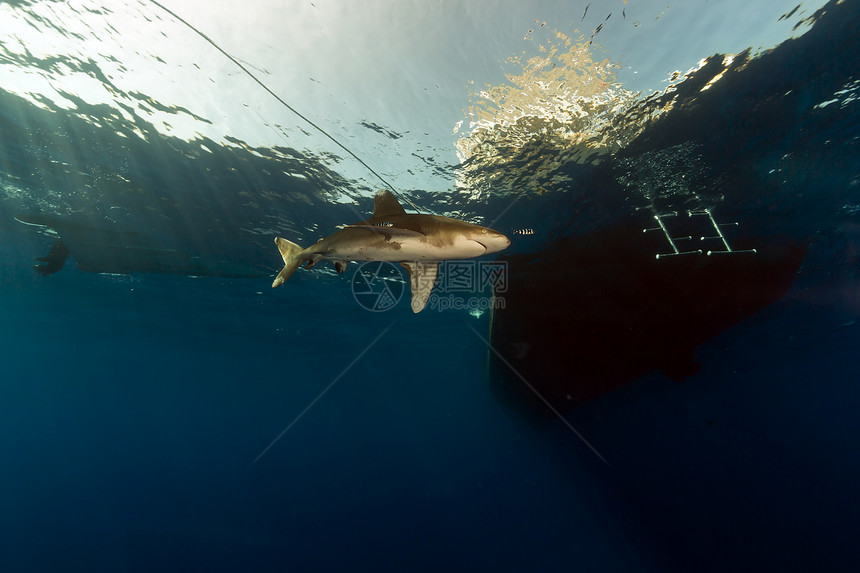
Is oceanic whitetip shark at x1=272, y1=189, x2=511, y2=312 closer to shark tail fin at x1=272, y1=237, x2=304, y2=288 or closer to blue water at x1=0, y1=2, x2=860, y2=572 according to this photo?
shark tail fin at x1=272, y1=237, x2=304, y2=288

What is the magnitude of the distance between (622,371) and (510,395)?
16.9 feet

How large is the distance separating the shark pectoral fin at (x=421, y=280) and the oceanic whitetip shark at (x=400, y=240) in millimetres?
41

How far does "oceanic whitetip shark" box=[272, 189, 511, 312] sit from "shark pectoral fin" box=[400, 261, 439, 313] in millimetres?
41

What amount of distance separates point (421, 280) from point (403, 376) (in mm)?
55972

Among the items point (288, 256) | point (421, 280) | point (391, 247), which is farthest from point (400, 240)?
point (288, 256)

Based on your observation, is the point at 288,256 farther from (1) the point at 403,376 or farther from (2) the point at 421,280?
(1) the point at 403,376

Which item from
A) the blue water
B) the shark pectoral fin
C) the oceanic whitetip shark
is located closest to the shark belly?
the oceanic whitetip shark

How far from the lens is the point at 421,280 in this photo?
3871mm

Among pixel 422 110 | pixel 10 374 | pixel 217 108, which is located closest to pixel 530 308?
pixel 422 110

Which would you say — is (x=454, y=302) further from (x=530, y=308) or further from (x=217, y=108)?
(x=217, y=108)

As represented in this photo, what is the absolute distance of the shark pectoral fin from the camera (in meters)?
3.79

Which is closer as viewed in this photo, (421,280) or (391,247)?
(391,247)

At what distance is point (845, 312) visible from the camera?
1986 cm

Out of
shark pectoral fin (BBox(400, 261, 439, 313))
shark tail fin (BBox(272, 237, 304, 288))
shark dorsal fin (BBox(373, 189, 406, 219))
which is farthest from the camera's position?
shark pectoral fin (BBox(400, 261, 439, 313))
